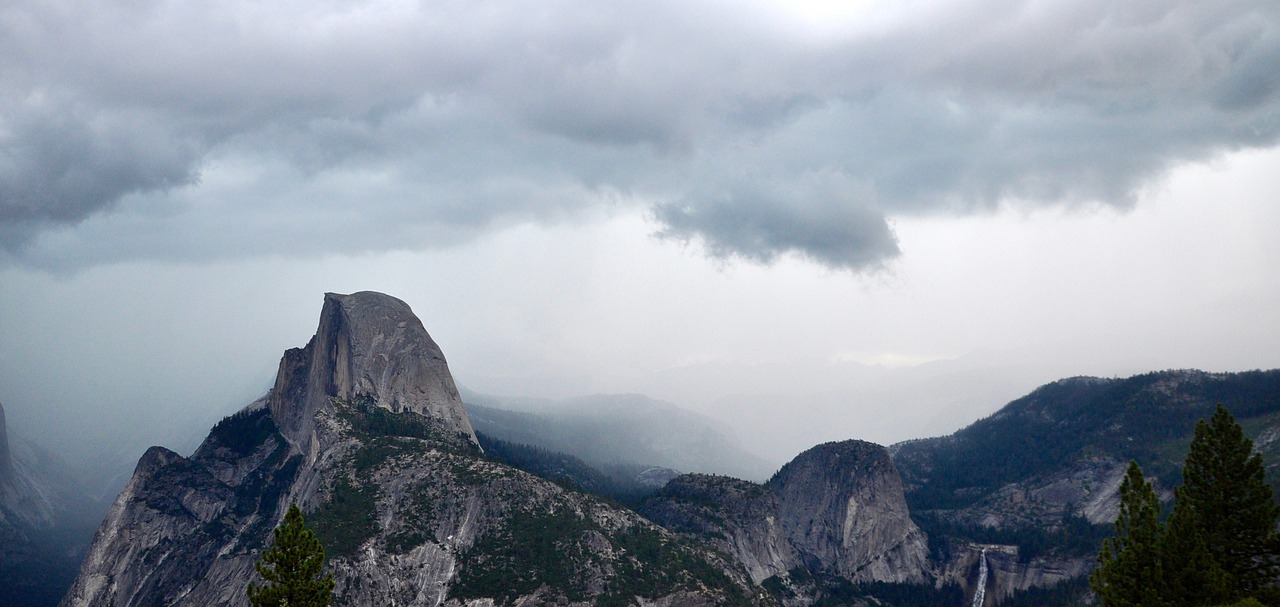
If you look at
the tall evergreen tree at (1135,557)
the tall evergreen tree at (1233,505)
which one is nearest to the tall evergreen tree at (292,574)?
the tall evergreen tree at (1135,557)

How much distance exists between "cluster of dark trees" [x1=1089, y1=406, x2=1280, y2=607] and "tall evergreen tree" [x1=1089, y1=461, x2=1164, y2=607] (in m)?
0.09

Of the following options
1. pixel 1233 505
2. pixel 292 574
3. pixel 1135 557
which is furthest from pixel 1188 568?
pixel 292 574

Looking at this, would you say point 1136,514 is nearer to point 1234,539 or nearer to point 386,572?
point 1234,539

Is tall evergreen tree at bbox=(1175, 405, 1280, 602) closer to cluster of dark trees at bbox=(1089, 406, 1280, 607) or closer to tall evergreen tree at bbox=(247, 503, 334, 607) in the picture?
cluster of dark trees at bbox=(1089, 406, 1280, 607)

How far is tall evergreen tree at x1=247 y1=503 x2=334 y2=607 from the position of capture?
72.8 meters

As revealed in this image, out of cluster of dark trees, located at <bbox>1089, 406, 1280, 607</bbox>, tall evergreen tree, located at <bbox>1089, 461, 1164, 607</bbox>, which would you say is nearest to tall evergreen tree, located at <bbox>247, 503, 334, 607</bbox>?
tall evergreen tree, located at <bbox>1089, 461, 1164, 607</bbox>

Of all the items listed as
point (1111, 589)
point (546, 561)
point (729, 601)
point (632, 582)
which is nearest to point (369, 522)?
point (546, 561)

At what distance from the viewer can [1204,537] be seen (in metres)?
76.4

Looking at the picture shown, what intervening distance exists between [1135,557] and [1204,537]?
7.84 meters

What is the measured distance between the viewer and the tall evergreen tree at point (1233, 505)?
7469cm

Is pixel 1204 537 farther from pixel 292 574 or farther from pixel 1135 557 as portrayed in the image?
pixel 292 574

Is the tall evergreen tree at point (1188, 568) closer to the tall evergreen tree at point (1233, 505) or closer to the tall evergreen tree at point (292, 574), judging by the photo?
the tall evergreen tree at point (1233, 505)

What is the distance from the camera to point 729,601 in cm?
19762

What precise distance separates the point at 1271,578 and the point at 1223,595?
9676mm
